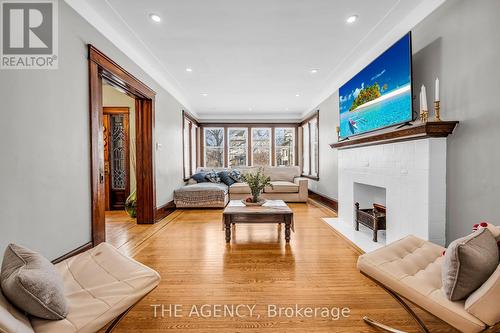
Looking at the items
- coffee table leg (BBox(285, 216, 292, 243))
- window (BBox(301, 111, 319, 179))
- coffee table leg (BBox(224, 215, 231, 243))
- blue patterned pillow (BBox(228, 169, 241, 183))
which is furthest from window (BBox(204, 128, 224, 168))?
coffee table leg (BBox(285, 216, 292, 243))

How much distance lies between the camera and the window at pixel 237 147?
7.97m

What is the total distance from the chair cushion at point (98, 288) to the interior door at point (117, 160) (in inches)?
158

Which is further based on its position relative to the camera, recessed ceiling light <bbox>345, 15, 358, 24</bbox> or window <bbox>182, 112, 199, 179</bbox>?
window <bbox>182, 112, 199, 179</bbox>

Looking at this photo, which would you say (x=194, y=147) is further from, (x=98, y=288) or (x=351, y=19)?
(x=98, y=288)

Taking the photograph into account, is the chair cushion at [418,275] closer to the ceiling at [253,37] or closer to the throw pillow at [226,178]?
the ceiling at [253,37]

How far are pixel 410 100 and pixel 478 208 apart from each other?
45.2 inches

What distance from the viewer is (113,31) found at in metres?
2.86

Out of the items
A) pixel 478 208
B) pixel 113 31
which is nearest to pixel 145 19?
pixel 113 31

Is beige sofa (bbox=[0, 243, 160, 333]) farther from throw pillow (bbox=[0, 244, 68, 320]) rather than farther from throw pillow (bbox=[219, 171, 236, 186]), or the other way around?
throw pillow (bbox=[219, 171, 236, 186])

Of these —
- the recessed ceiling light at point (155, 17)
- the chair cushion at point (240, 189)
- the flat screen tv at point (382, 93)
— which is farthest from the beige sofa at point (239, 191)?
the recessed ceiling light at point (155, 17)

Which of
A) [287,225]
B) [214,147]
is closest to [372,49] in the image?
[287,225]

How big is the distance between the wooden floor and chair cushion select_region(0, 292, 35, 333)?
72cm

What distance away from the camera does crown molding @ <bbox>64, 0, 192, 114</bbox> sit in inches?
94.5

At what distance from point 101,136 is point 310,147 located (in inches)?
208
